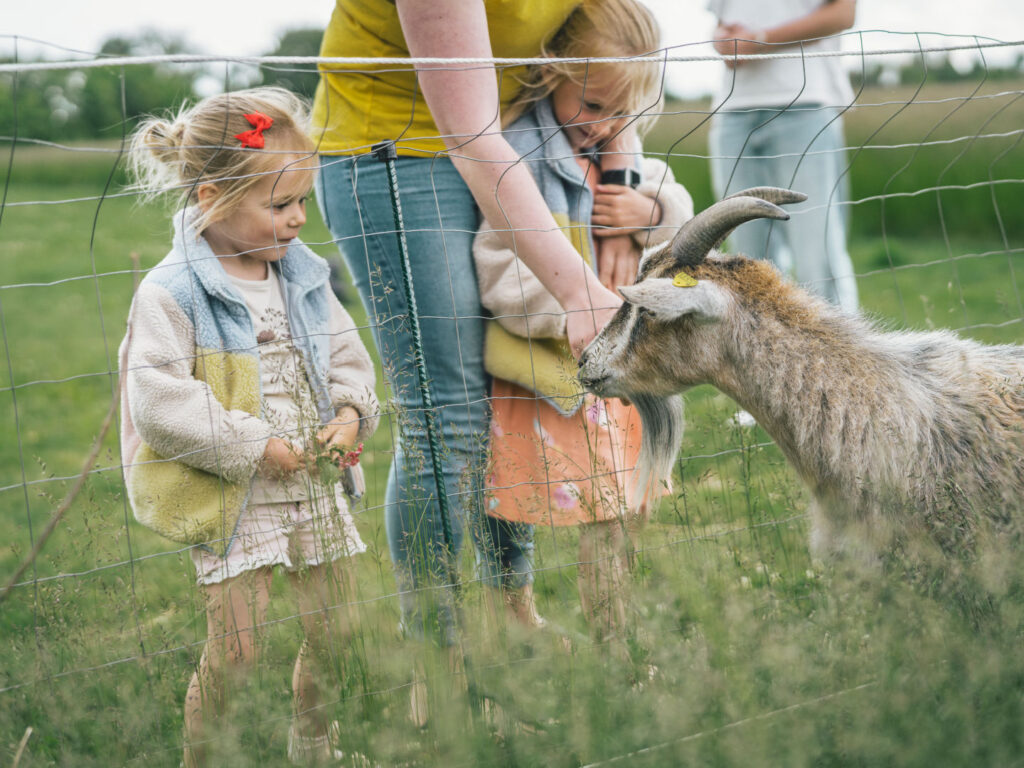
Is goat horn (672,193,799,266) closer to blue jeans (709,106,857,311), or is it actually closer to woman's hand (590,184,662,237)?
woman's hand (590,184,662,237)

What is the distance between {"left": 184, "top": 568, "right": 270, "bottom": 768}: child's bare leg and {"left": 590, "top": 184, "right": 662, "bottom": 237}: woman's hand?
1.54m

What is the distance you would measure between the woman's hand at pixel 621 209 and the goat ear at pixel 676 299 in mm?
619

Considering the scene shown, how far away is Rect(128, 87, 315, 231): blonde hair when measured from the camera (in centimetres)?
295

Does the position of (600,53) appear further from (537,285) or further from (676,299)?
(676,299)

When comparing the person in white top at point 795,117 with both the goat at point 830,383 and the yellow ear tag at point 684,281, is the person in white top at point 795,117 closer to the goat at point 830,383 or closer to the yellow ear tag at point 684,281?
the goat at point 830,383

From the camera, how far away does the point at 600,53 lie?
3.18 metres

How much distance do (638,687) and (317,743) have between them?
2.62 ft

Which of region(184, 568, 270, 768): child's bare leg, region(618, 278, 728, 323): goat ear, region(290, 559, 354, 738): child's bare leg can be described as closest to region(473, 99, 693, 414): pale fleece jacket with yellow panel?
region(618, 278, 728, 323): goat ear

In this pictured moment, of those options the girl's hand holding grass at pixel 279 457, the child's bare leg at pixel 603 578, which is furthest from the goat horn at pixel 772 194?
the girl's hand holding grass at pixel 279 457

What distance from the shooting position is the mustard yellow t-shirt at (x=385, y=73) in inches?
112

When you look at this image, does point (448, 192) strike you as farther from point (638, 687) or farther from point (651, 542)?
point (638, 687)

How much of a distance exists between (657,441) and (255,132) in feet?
5.01

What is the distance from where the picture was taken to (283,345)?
300 centimetres

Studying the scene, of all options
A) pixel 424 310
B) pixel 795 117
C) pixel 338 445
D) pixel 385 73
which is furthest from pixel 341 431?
pixel 795 117
